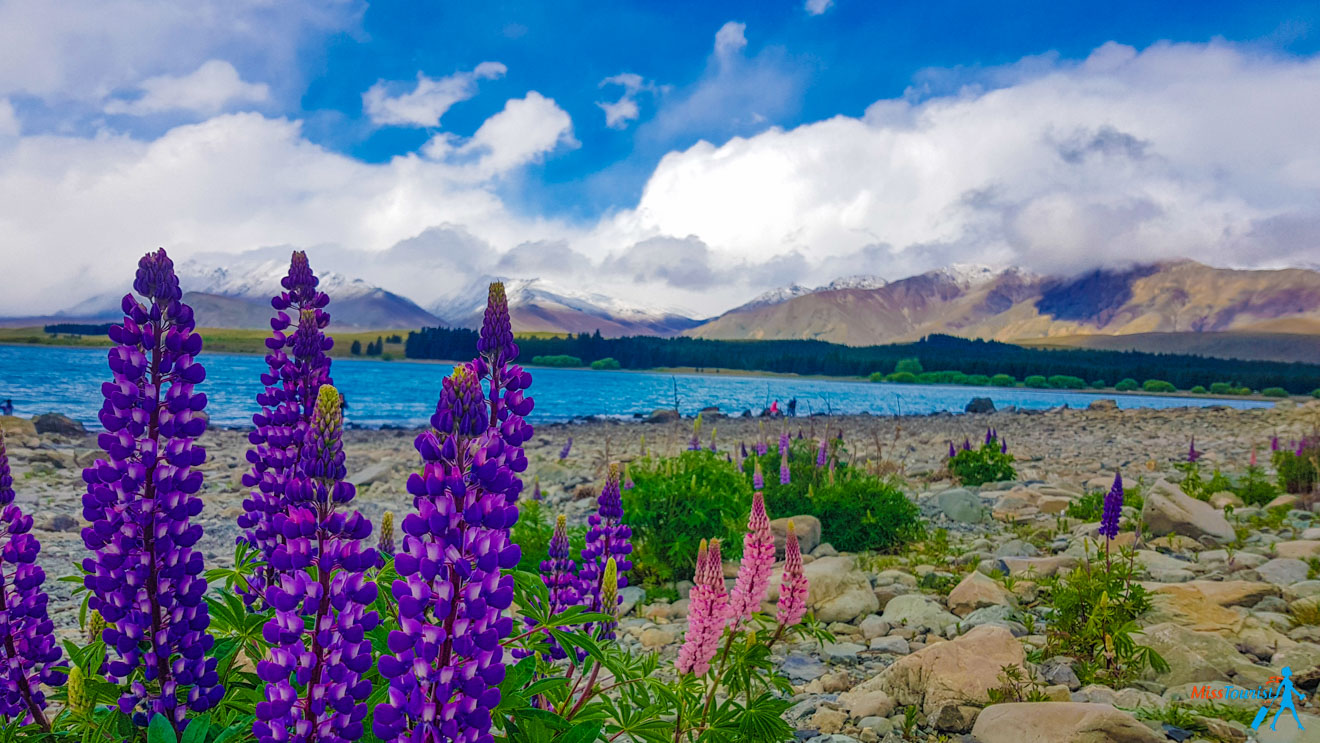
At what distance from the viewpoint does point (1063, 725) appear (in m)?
4.75

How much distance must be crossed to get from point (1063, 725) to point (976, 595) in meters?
3.56

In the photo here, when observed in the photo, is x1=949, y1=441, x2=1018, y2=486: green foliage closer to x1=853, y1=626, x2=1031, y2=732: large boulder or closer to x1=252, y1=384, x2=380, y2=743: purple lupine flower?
x1=853, y1=626, x2=1031, y2=732: large boulder

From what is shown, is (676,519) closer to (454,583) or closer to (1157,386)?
(454,583)

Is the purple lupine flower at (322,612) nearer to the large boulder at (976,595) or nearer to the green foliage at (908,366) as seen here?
the large boulder at (976,595)

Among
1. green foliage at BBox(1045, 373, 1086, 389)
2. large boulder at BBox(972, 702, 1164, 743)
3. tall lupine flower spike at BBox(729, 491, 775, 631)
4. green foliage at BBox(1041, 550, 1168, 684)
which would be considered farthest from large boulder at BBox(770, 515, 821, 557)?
green foliage at BBox(1045, 373, 1086, 389)

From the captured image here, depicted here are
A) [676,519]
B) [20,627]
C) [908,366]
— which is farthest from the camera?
[908,366]

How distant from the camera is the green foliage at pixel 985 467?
1806 centimetres

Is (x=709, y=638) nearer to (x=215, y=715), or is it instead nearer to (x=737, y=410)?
(x=215, y=715)

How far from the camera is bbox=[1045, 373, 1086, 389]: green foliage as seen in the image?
13762cm

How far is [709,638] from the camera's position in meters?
4.36

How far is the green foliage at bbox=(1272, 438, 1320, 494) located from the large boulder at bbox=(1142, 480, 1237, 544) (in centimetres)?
484

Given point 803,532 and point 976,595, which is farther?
point 803,532

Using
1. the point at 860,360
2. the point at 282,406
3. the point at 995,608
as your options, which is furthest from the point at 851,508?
the point at 860,360

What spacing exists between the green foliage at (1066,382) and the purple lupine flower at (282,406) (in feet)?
511
